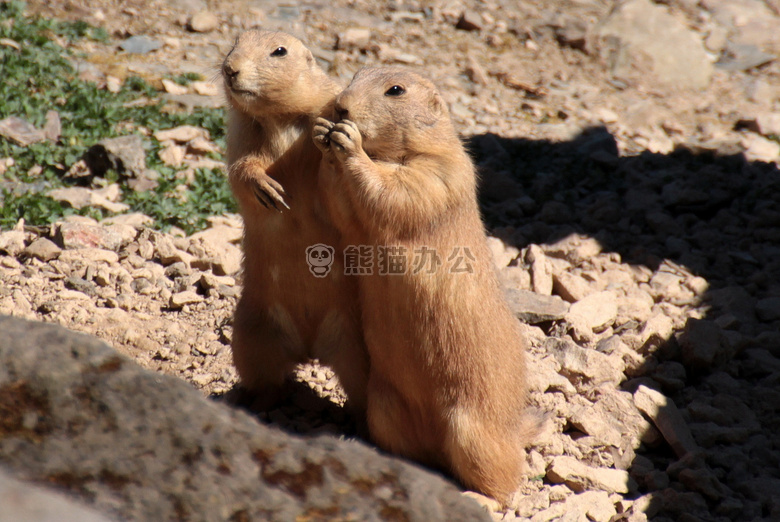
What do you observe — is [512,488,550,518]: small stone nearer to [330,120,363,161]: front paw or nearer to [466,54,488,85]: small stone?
[330,120,363,161]: front paw

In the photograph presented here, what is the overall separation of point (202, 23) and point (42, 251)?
5182 mm

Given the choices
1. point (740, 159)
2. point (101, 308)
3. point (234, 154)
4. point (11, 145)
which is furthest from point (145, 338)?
point (740, 159)

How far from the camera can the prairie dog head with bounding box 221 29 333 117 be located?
4195mm

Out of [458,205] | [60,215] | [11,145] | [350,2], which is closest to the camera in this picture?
[458,205]

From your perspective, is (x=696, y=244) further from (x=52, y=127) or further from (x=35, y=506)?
(x=35, y=506)

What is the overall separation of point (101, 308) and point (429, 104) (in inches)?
103

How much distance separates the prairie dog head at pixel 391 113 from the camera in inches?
160

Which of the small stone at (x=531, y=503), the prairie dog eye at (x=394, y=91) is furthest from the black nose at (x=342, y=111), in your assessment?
the small stone at (x=531, y=503)

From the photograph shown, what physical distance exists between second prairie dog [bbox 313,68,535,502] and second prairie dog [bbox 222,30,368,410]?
0.23 m

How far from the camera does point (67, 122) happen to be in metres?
7.53

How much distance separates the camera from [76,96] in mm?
7875

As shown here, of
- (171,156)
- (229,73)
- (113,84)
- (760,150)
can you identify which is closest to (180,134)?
(171,156)

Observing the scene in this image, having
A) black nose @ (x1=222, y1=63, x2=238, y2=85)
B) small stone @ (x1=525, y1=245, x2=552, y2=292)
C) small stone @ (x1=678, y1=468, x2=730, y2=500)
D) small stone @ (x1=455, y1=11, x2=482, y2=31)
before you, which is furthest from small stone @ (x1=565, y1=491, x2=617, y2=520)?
small stone @ (x1=455, y1=11, x2=482, y2=31)

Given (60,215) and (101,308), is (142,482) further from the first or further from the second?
(60,215)
